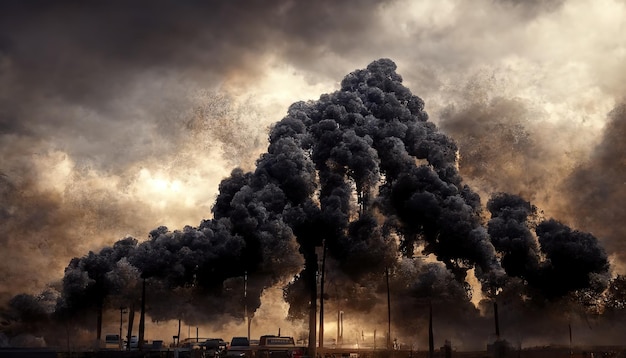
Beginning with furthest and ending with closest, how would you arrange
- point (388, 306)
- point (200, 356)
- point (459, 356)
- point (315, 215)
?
1. point (388, 306)
2. point (315, 215)
3. point (459, 356)
4. point (200, 356)

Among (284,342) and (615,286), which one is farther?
(615,286)

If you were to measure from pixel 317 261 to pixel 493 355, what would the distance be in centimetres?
3304

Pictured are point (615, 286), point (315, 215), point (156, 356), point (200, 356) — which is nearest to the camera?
point (200, 356)

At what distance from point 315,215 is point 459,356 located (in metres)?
27.3

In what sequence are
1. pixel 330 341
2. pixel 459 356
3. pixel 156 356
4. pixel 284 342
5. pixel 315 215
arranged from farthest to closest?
pixel 330 341
pixel 315 215
pixel 284 342
pixel 459 356
pixel 156 356

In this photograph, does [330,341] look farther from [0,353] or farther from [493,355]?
[0,353]

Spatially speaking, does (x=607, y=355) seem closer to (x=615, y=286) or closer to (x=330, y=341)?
(x=615, y=286)

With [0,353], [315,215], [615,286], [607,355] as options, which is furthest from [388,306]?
[0,353]

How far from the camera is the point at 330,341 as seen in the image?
124062mm

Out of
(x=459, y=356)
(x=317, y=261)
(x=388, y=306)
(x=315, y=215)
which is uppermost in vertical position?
(x=315, y=215)

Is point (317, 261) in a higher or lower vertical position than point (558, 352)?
higher

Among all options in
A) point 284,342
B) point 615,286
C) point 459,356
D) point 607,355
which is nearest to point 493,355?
point 459,356

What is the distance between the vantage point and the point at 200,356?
185 ft

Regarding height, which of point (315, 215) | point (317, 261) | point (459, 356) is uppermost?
point (315, 215)
